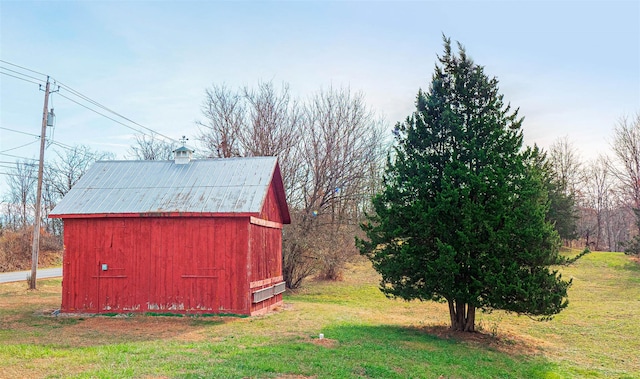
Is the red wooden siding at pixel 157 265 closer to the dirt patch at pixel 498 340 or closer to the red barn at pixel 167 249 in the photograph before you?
the red barn at pixel 167 249

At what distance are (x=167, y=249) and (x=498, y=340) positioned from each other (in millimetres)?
9590

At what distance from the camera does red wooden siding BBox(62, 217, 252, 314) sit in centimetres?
1413

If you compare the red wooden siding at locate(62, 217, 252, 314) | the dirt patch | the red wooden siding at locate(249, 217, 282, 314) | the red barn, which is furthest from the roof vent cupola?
the dirt patch

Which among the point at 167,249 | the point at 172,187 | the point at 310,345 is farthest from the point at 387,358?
the point at 172,187

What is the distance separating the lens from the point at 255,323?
13.2 m

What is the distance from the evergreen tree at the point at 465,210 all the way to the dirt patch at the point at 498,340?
0.42 m

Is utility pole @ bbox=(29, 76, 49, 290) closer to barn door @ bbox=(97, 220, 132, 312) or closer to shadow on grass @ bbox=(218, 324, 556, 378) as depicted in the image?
barn door @ bbox=(97, 220, 132, 312)

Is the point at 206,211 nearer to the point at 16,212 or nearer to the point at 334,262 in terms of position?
the point at 334,262

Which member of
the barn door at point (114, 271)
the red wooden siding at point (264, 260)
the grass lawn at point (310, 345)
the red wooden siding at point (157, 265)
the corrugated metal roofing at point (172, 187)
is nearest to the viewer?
the grass lawn at point (310, 345)

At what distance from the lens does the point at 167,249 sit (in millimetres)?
A: 14383

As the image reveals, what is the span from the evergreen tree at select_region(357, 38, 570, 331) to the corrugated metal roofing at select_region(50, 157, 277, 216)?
4.05m

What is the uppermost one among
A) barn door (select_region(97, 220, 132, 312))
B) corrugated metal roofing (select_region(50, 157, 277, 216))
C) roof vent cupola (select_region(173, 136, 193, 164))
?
roof vent cupola (select_region(173, 136, 193, 164))

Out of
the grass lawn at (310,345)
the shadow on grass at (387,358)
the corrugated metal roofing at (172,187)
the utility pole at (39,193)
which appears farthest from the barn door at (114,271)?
the utility pole at (39,193)

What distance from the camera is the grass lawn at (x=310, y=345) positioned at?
8.34m
